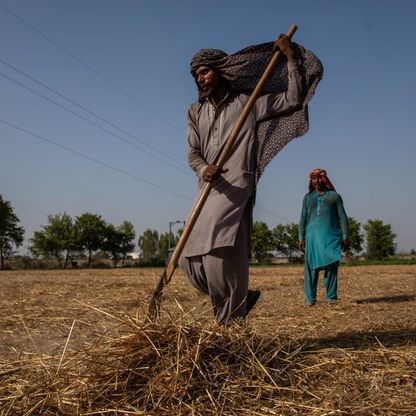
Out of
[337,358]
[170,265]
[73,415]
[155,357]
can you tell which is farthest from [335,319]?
[73,415]

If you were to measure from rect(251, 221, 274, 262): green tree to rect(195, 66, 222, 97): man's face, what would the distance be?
8422 cm

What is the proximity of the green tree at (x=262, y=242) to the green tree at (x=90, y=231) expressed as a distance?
2581cm

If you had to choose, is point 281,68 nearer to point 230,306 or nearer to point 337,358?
point 230,306

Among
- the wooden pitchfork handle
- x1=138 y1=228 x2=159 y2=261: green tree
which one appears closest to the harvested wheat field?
the wooden pitchfork handle

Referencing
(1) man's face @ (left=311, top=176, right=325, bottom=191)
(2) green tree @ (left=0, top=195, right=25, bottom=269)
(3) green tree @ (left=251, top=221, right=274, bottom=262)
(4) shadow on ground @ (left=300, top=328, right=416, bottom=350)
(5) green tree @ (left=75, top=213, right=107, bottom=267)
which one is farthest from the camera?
(3) green tree @ (left=251, top=221, right=274, bottom=262)

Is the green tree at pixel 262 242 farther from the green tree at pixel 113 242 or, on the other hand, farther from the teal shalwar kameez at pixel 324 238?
the teal shalwar kameez at pixel 324 238

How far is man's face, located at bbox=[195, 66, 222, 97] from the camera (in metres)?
3.54

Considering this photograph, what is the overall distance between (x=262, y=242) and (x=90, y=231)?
97.9 ft

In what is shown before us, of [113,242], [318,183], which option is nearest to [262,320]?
[318,183]

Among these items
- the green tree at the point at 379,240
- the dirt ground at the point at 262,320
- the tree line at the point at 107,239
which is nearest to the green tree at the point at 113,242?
the tree line at the point at 107,239

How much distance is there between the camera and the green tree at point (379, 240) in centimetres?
8012

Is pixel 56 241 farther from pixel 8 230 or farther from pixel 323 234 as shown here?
pixel 323 234

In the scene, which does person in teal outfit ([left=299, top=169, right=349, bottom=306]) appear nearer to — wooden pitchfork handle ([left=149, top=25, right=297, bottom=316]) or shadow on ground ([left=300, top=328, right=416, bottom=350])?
shadow on ground ([left=300, top=328, right=416, bottom=350])

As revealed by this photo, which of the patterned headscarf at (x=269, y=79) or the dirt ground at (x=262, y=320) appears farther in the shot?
the dirt ground at (x=262, y=320)
